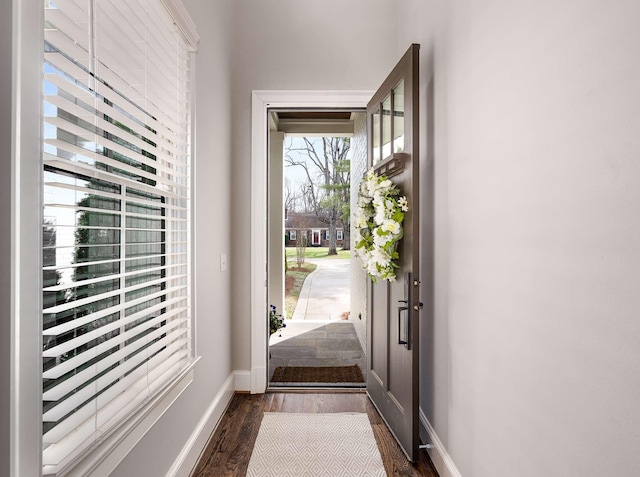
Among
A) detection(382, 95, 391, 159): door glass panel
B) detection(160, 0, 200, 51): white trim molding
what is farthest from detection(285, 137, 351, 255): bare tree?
detection(160, 0, 200, 51): white trim molding

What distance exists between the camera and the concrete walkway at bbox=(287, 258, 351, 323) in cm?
515

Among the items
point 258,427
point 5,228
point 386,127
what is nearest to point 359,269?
point 386,127

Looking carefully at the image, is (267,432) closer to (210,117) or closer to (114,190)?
(114,190)

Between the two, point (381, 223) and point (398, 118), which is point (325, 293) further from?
point (398, 118)

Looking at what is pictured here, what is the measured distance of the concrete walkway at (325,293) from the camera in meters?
5.15

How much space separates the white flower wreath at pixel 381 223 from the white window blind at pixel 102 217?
1.06m

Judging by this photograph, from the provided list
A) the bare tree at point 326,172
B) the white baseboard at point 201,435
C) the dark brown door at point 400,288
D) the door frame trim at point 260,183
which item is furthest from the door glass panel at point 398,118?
the bare tree at point 326,172

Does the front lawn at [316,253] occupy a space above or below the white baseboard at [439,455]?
above

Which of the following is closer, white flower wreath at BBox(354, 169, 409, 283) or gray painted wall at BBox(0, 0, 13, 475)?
gray painted wall at BBox(0, 0, 13, 475)

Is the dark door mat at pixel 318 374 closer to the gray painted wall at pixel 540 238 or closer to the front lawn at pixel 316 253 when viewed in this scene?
the gray painted wall at pixel 540 238

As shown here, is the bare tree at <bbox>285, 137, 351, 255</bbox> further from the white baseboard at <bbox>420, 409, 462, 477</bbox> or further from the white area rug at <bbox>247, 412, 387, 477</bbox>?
the white baseboard at <bbox>420, 409, 462, 477</bbox>

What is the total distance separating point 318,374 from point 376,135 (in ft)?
6.73

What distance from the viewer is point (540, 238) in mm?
1142

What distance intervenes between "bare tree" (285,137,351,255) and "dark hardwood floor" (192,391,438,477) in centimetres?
280
